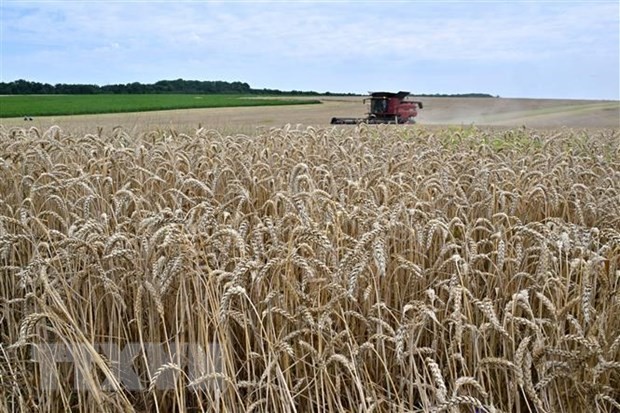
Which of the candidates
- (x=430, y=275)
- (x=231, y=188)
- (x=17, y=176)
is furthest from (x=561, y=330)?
(x=17, y=176)

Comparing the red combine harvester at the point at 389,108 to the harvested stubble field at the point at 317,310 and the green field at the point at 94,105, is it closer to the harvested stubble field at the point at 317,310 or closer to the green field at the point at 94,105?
the green field at the point at 94,105

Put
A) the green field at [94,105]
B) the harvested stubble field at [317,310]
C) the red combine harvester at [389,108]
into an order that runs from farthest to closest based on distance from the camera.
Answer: the green field at [94,105], the red combine harvester at [389,108], the harvested stubble field at [317,310]

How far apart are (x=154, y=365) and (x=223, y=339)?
0.57 metres

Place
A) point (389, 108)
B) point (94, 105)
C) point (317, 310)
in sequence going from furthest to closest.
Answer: point (94, 105) → point (389, 108) → point (317, 310)

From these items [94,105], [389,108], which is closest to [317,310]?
[389,108]

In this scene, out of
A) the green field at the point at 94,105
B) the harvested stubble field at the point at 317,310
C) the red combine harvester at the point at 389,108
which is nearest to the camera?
the harvested stubble field at the point at 317,310

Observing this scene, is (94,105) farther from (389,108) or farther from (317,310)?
(317,310)

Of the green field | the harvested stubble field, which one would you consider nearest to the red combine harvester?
the green field

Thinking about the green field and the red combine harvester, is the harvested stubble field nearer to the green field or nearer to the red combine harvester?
the red combine harvester

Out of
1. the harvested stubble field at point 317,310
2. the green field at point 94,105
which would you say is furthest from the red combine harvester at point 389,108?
the harvested stubble field at point 317,310

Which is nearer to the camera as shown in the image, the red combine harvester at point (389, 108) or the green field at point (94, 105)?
the red combine harvester at point (389, 108)

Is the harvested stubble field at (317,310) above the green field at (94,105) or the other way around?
the other way around

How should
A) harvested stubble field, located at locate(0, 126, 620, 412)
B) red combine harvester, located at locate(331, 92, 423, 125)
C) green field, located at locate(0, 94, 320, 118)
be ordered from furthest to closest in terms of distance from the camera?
green field, located at locate(0, 94, 320, 118) → red combine harvester, located at locate(331, 92, 423, 125) → harvested stubble field, located at locate(0, 126, 620, 412)

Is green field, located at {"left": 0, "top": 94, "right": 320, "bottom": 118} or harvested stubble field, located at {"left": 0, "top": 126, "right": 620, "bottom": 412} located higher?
green field, located at {"left": 0, "top": 94, "right": 320, "bottom": 118}
